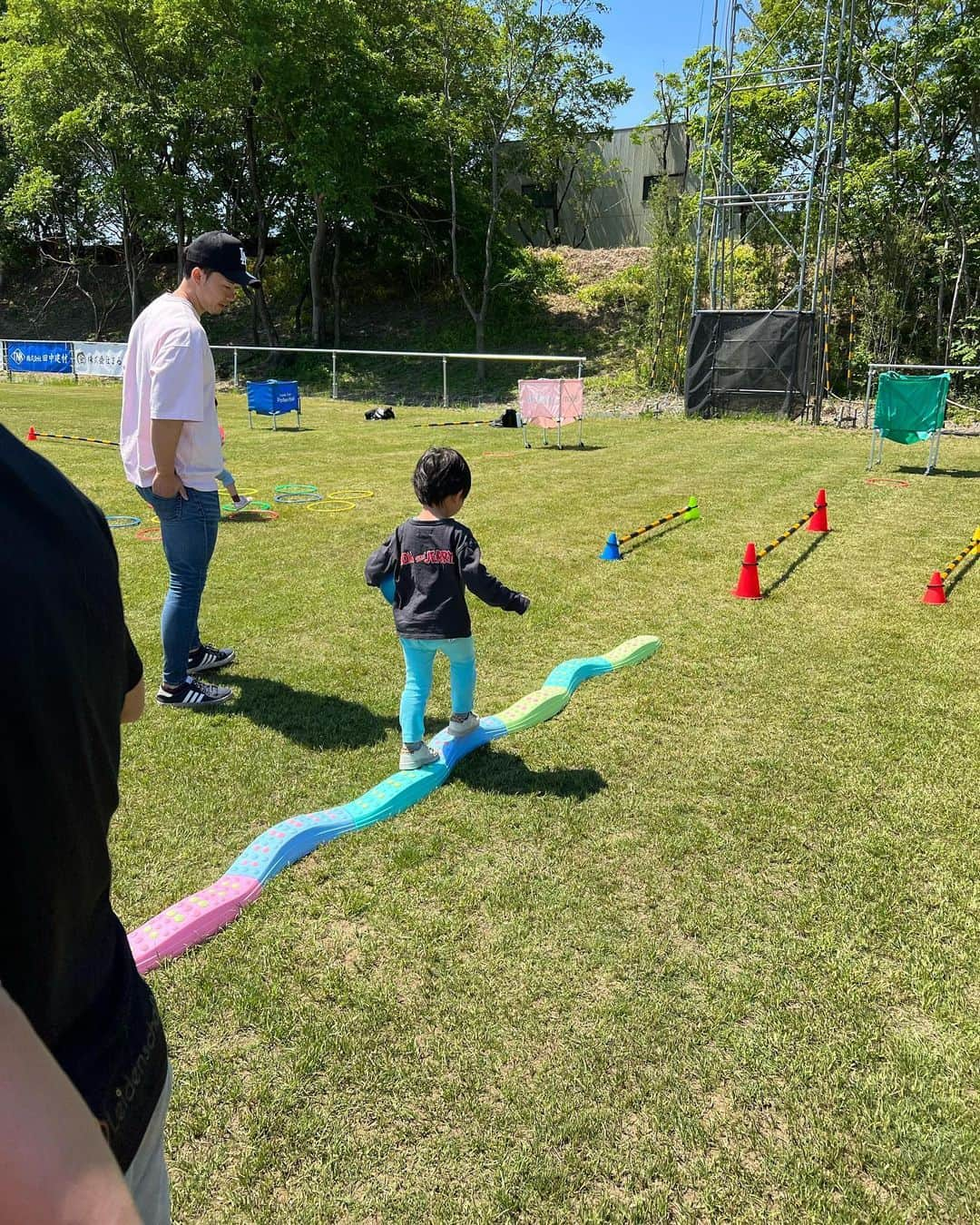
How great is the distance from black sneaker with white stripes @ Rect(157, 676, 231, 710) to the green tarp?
Result: 9.63 meters

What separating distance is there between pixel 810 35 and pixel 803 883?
25548 millimetres

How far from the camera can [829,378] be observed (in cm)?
2180

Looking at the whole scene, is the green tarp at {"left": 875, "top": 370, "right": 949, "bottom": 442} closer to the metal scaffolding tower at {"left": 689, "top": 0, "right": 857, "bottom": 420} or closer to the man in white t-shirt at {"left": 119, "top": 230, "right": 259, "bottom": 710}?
the metal scaffolding tower at {"left": 689, "top": 0, "right": 857, "bottom": 420}

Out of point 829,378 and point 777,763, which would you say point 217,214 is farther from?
point 777,763

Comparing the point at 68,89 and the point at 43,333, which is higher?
the point at 68,89

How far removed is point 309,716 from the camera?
15.1ft

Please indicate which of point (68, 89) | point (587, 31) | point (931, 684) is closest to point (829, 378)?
point (587, 31)

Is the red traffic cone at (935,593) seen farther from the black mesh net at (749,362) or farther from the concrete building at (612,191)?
the concrete building at (612,191)

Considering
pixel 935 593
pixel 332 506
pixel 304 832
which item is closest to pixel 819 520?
pixel 935 593

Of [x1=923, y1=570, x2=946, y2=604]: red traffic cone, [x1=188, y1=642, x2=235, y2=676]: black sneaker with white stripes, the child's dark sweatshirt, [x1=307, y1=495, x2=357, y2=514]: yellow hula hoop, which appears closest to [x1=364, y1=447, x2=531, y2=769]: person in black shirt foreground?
the child's dark sweatshirt

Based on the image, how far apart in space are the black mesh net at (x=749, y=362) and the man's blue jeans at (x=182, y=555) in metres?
16.0

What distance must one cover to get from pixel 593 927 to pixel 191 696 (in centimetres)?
256

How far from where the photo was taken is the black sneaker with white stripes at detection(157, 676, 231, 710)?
4613 millimetres

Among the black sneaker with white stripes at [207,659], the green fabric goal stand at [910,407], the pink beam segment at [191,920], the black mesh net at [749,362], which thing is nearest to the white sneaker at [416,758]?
the pink beam segment at [191,920]
